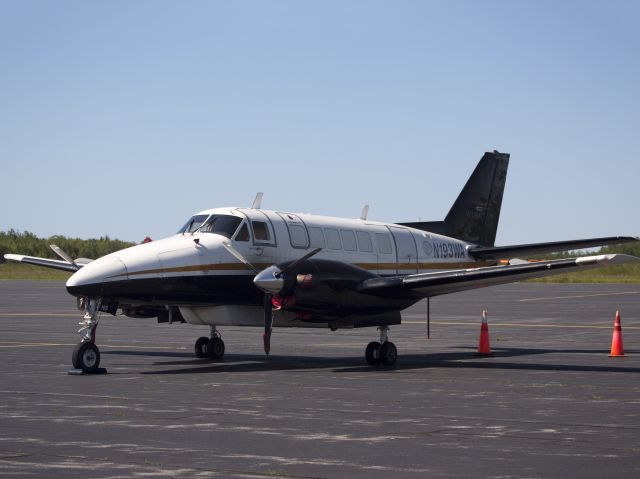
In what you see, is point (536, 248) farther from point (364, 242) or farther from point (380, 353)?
Result: point (380, 353)

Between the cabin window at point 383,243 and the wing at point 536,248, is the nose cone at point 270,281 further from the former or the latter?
the wing at point 536,248

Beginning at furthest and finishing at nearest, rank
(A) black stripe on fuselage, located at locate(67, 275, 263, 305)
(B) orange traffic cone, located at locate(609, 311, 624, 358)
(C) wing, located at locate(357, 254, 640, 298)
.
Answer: (B) orange traffic cone, located at locate(609, 311, 624, 358), (C) wing, located at locate(357, 254, 640, 298), (A) black stripe on fuselage, located at locate(67, 275, 263, 305)

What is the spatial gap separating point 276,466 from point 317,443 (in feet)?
4.53

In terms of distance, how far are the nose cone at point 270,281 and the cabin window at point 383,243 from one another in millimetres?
5117

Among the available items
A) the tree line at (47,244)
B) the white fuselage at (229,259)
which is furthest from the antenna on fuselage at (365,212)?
the tree line at (47,244)

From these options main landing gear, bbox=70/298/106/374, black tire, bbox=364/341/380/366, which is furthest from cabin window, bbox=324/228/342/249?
main landing gear, bbox=70/298/106/374

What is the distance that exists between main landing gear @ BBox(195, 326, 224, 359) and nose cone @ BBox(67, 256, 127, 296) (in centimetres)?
381

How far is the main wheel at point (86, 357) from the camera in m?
19.0

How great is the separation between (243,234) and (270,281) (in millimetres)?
Answer: 2110

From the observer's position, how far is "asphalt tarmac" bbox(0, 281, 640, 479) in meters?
9.95

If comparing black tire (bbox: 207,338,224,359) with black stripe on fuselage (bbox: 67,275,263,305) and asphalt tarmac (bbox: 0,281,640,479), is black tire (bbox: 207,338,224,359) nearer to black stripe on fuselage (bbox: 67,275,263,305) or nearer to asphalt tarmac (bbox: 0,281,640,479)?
asphalt tarmac (bbox: 0,281,640,479)

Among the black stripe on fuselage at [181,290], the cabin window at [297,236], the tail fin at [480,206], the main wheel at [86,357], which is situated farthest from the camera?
the tail fin at [480,206]

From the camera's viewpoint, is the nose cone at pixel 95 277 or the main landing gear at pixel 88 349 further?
the nose cone at pixel 95 277

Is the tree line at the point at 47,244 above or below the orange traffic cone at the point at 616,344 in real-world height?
above
